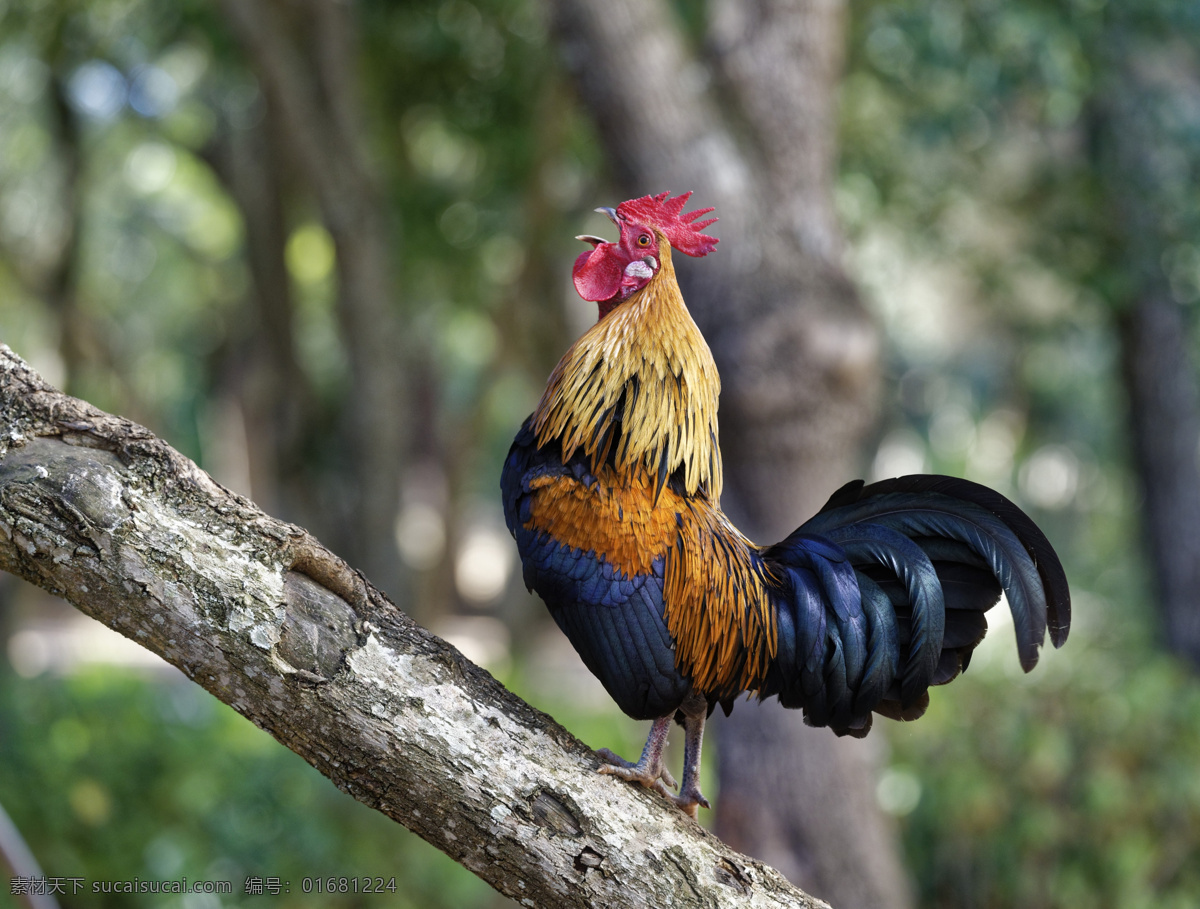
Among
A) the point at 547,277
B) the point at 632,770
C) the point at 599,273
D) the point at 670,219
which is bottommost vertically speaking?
the point at 632,770

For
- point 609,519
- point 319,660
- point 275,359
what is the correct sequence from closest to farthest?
point 319,660 → point 609,519 → point 275,359

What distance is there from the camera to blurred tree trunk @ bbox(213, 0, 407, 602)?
5.38 m

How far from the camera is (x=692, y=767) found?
198 centimetres

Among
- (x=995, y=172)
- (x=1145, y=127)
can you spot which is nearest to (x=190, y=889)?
(x=1145, y=127)

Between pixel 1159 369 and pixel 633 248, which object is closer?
pixel 633 248

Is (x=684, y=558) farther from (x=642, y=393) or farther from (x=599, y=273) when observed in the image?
(x=599, y=273)

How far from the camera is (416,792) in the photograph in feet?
5.62

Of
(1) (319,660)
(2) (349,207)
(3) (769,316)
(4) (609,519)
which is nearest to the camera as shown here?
(1) (319,660)

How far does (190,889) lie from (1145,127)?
22.0ft

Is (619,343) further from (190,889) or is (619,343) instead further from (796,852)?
(190,889)

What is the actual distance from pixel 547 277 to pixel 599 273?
15.5ft

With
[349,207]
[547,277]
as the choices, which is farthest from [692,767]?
[547,277]

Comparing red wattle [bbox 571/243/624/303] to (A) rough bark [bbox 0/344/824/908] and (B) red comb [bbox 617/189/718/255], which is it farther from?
(A) rough bark [bbox 0/344/824/908]

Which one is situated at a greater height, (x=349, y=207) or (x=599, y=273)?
(x=349, y=207)
